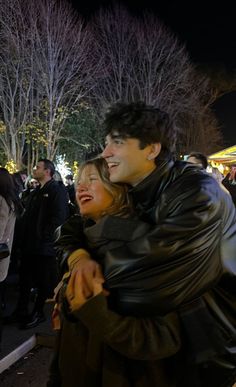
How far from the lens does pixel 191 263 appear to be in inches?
53.2

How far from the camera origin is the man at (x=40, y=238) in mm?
5285

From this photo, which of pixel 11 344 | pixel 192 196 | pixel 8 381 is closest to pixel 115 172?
pixel 192 196

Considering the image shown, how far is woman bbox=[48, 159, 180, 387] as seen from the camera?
1418 mm

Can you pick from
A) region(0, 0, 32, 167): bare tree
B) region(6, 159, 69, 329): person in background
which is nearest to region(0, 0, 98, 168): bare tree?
region(0, 0, 32, 167): bare tree

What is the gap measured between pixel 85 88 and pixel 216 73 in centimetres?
1245

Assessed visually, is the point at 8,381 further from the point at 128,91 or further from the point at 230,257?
the point at 128,91

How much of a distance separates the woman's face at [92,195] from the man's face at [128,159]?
154mm

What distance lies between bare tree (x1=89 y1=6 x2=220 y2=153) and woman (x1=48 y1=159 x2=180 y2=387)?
67.8ft

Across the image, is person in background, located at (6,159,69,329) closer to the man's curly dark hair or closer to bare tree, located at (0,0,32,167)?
the man's curly dark hair

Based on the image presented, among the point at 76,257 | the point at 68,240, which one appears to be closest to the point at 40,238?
the point at 68,240

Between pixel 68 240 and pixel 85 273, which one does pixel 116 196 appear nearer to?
pixel 68 240

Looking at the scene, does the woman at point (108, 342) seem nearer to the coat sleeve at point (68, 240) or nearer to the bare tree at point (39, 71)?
the coat sleeve at point (68, 240)

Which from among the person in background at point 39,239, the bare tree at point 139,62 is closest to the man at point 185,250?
the person in background at point 39,239

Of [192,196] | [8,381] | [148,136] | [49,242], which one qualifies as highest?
[148,136]
